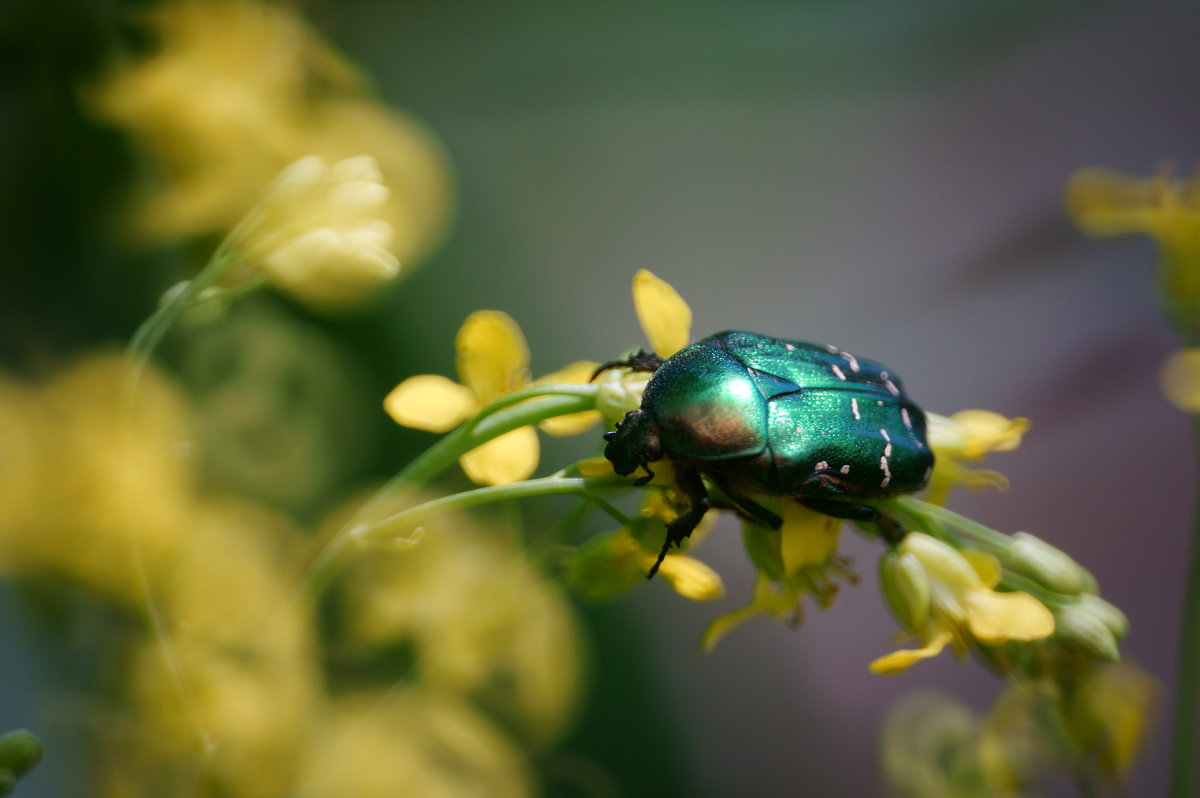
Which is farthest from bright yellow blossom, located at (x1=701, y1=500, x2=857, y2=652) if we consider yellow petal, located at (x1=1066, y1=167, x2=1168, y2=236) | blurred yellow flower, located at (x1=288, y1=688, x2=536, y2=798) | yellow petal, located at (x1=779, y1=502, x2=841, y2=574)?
yellow petal, located at (x1=1066, y1=167, x2=1168, y2=236)

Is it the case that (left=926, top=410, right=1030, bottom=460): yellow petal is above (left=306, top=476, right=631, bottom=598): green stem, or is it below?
above

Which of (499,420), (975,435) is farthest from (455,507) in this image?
(975,435)

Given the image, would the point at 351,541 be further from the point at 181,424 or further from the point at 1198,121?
the point at 1198,121

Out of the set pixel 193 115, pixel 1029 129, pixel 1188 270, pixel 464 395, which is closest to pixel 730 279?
pixel 1029 129

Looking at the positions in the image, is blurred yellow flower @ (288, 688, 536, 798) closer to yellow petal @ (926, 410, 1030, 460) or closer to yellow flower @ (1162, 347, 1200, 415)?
yellow petal @ (926, 410, 1030, 460)

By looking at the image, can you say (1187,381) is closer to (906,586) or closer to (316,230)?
(906,586)

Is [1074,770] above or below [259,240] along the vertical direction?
below

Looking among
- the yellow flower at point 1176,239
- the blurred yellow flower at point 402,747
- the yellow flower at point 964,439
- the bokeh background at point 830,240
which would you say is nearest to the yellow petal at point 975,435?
the yellow flower at point 964,439
